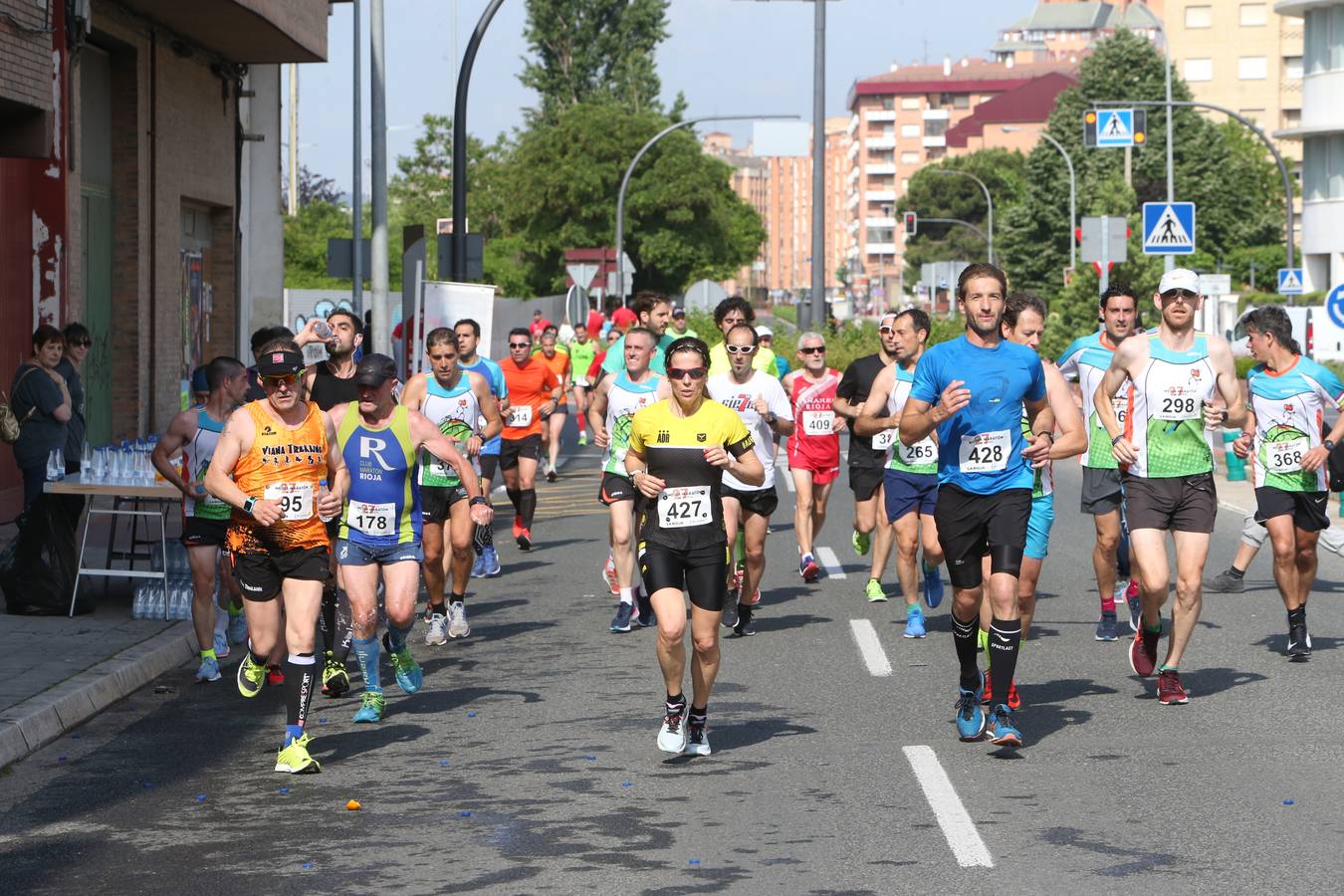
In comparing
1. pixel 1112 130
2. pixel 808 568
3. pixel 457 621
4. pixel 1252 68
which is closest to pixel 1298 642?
pixel 808 568

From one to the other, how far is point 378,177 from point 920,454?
12.9 metres

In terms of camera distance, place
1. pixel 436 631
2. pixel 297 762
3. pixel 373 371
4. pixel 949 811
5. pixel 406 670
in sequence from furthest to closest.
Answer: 1. pixel 436 631
2. pixel 406 670
3. pixel 373 371
4. pixel 297 762
5. pixel 949 811

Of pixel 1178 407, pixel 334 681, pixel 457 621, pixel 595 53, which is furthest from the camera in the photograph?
pixel 595 53

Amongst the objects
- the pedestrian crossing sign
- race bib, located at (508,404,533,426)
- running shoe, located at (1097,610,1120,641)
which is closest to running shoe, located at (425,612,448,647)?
running shoe, located at (1097,610,1120,641)

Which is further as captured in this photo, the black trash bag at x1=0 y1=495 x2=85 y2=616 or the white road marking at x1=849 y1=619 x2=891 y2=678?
the black trash bag at x1=0 y1=495 x2=85 y2=616

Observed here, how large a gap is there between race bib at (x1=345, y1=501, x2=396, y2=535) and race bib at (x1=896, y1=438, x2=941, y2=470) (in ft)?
12.4

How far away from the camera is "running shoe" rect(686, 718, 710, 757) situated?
27.6 ft

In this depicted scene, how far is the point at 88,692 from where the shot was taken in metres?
9.69

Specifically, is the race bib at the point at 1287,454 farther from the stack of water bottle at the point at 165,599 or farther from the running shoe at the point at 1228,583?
the stack of water bottle at the point at 165,599

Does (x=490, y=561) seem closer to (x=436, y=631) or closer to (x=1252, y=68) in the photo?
(x=436, y=631)

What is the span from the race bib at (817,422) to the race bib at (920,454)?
226 cm

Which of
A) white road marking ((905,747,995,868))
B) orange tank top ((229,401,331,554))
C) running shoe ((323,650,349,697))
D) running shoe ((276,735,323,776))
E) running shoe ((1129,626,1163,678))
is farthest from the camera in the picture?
running shoe ((323,650,349,697))

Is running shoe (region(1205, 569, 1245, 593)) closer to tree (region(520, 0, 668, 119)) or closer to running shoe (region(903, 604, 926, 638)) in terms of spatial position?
running shoe (region(903, 604, 926, 638))

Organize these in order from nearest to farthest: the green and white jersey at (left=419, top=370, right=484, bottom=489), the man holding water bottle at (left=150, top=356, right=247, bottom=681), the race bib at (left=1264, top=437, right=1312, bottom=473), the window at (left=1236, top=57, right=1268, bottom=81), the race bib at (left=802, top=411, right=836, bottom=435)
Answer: the man holding water bottle at (left=150, top=356, right=247, bottom=681)
the race bib at (left=1264, top=437, right=1312, bottom=473)
the green and white jersey at (left=419, top=370, right=484, bottom=489)
the race bib at (left=802, top=411, right=836, bottom=435)
the window at (left=1236, top=57, right=1268, bottom=81)
